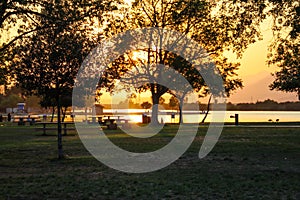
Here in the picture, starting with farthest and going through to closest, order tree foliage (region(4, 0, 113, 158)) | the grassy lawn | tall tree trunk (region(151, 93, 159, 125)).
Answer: tall tree trunk (region(151, 93, 159, 125)) < tree foliage (region(4, 0, 113, 158)) < the grassy lawn

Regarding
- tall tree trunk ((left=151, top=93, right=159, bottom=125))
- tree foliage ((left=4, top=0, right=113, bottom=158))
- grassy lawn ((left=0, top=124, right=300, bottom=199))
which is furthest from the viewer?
tall tree trunk ((left=151, top=93, right=159, bottom=125))

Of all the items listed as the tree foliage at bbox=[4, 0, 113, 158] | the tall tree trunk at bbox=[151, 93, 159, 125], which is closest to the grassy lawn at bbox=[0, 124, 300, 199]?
the tree foliage at bbox=[4, 0, 113, 158]

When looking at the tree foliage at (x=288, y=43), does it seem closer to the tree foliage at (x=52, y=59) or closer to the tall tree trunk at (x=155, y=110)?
the tree foliage at (x=52, y=59)

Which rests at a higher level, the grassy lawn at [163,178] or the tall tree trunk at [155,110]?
the tall tree trunk at [155,110]

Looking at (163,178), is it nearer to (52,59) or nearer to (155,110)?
(52,59)

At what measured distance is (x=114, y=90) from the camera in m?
49.8

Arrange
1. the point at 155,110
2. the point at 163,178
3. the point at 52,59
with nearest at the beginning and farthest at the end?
the point at 163,178, the point at 52,59, the point at 155,110

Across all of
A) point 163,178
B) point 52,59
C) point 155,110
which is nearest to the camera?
point 163,178

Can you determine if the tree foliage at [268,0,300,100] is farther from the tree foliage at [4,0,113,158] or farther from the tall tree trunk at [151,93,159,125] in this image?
the tall tree trunk at [151,93,159,125]

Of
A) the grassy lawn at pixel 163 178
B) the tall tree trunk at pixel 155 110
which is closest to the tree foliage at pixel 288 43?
the grassy lawn at pixel 163 178

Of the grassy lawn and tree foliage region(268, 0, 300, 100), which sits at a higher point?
tree foliage region(268, 0, 300, 100)

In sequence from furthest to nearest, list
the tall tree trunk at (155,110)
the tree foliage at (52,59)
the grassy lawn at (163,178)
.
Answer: the tall tree trunk at (155,110), the tree foliage at (52,59), the grassy lawn at (163,178)

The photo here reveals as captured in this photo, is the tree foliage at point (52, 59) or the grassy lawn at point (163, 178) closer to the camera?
the grassy lawn at point (163, 178)

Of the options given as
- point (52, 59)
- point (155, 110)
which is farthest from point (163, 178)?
point (155, 110)
